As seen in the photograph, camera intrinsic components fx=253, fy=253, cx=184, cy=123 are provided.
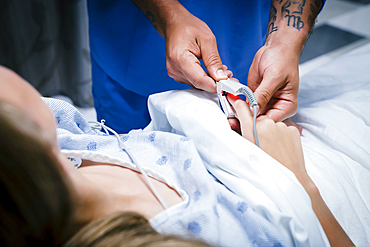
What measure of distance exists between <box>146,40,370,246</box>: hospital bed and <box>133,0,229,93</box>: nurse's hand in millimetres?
51

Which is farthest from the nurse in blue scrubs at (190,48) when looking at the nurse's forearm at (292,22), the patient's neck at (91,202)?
the patient's neck at (91,202)

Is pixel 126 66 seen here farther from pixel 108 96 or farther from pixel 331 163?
pixel 331 163

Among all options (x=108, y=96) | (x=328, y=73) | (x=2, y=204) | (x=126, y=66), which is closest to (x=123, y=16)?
(x=126, y=66)

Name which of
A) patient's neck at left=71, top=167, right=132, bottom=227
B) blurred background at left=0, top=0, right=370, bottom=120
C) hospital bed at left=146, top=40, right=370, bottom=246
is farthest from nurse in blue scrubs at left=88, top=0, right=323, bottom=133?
blurred background at left=0, top=0, right=370, bottom=120

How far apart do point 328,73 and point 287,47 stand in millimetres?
372

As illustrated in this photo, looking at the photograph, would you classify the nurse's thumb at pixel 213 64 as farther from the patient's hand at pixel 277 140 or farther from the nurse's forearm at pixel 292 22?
the nurse's forearm at pixel 292 22

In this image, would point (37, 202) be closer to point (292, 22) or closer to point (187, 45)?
point (187, 45)

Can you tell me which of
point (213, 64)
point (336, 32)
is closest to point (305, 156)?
point (213, 64)

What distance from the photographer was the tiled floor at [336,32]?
1.82 metres

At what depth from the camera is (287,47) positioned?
71 cm

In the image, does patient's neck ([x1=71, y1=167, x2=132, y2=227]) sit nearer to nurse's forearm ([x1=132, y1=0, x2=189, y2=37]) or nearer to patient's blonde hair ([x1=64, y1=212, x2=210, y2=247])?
patient's blonde hair ([x1=64, y1=212, x2=210, y2=247])

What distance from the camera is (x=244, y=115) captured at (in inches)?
21.8

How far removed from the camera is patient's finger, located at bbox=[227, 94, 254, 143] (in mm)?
535

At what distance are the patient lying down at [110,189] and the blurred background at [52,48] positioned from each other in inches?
41.5
